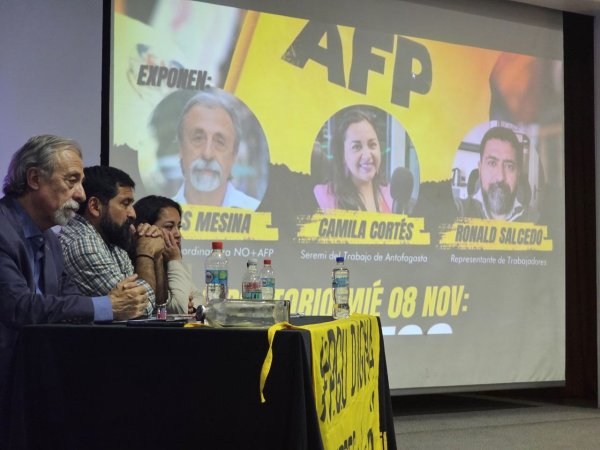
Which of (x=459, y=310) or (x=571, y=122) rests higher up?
(x=571, y=122)

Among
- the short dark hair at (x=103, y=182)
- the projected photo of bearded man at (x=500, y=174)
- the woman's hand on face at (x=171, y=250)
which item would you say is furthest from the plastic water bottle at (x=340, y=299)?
the projected photo of bearded man at (x=500, y=174)

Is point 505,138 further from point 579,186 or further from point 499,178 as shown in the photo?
point 579,186

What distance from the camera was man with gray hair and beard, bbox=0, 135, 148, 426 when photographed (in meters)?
2.03

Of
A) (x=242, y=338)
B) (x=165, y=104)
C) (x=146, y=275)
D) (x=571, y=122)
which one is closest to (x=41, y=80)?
(x=165, y=104)

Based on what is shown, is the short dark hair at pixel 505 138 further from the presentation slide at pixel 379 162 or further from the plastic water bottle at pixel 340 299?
the plastic water bottle at pixel 340 299

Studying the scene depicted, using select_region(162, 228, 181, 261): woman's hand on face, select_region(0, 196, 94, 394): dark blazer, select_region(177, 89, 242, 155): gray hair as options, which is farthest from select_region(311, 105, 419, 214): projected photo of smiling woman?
select_region(0, 196, 94, 394): dark blazer

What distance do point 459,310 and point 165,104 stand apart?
2.33 m

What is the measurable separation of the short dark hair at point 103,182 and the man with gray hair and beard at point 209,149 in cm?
138

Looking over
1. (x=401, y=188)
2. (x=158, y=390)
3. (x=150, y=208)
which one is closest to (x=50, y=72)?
(x=150, y=208)

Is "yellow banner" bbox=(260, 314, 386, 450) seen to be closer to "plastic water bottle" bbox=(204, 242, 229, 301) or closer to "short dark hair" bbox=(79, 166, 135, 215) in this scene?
"plastic water bottle" bbox=(204, 242, 229, 301)

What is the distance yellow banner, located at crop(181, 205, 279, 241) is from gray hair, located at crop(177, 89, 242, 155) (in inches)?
14.3

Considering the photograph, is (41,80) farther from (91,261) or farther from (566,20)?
(566,20)

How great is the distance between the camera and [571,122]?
5980mm

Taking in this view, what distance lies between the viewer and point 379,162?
5055mm
